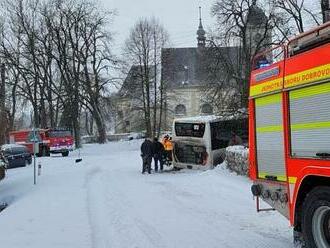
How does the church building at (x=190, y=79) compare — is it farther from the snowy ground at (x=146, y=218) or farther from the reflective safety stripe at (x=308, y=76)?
the reflective safety stripe at (x=308, y=76)

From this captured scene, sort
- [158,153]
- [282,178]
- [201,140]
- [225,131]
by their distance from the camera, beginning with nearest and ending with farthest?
[282,178] < [201,140] < [225,131] < [158,153]

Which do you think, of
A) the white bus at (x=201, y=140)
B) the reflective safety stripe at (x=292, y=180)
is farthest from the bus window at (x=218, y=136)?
the reflective safety stripe at (x=292, y=180)

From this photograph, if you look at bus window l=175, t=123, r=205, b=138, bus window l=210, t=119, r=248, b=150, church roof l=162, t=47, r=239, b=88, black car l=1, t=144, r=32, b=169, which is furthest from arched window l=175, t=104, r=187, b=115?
bus window l=175, t=123, r=205, b=138

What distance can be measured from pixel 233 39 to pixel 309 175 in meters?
39.5

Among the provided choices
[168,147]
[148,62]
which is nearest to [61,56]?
[148,62]

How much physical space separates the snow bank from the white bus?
13.9ft

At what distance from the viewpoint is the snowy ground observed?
1070cm

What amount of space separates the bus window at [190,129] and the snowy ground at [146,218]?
263 inches

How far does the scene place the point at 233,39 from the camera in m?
46.4

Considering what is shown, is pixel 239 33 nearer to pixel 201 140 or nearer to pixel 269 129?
pixel 201 140

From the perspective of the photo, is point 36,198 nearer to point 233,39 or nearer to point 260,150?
point 260,150

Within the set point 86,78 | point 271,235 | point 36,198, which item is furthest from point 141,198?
point 86,78

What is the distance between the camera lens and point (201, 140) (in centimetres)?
2872

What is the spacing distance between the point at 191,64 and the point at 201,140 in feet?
281
